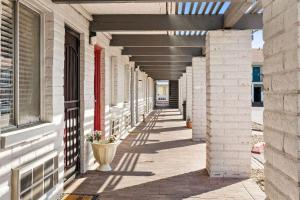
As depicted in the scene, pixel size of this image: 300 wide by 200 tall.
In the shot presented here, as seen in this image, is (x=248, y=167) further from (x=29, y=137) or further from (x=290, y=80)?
(x=290, y=80)

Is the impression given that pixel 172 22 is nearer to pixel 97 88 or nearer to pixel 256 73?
pixel 97 88

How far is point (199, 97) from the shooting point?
11.1 metres

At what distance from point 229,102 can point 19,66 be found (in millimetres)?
4050

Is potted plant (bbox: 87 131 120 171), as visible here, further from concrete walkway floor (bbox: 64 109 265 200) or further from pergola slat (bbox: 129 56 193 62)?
pergola slat (bbox: 129 56 193 62)

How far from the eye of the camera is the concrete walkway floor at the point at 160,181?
16.8 feet

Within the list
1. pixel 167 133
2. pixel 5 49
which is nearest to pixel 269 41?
pixel 5 49

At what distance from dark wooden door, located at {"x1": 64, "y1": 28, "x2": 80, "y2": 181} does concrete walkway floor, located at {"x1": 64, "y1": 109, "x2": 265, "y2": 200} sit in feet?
1.19

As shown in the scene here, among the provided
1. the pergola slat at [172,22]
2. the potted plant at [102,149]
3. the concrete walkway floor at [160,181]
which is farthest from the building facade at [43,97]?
the pergola slat at [172,22]

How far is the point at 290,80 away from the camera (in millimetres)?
1806

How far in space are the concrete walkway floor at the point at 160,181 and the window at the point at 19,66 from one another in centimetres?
183

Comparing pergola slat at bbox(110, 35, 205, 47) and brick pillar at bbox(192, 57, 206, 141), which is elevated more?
pergola slat at bbox(110, 35, 205, 47)

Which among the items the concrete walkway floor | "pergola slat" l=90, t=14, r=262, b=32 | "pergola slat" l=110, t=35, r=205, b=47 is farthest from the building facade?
"pergola slat" l=110, t=35, r=205, b=47

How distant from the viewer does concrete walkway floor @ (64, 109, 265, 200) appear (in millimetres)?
5117

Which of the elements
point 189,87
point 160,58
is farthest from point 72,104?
point 189,87
